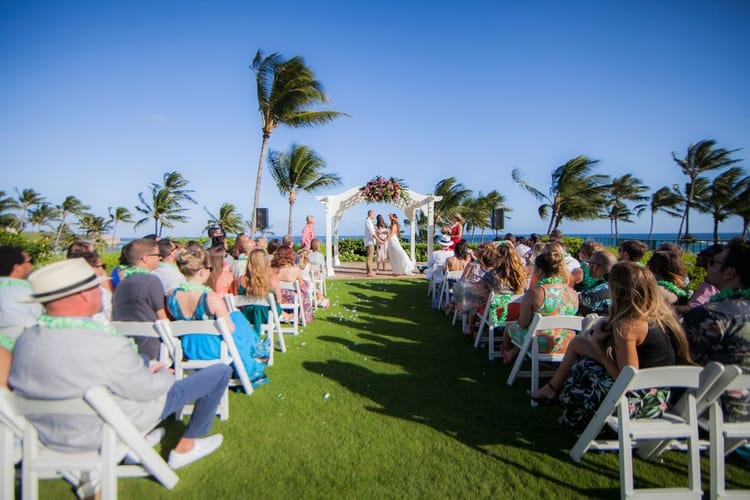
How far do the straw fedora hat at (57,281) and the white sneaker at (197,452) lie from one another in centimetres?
138

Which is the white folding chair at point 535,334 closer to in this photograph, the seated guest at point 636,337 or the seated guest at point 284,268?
the seated guest at point 636,337

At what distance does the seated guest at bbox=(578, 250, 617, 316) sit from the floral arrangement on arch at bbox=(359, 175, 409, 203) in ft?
32.4

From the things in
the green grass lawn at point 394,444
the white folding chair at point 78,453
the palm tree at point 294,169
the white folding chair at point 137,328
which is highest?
the palm tree at point 294,169

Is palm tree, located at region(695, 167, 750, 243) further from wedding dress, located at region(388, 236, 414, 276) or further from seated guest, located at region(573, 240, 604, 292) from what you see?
seated guest, located at region(573, 240, 604, 292)

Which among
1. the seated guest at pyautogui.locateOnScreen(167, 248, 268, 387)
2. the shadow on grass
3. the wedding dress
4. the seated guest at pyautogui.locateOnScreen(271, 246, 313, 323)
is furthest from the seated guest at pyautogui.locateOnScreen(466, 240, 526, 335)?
the wedding dress

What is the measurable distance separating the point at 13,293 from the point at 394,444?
125 inches

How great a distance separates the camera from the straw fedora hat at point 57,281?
1869mm

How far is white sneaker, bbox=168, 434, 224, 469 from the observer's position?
2.62m

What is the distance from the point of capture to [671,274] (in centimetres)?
400

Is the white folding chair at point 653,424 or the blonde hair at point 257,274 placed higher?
the blonde hair at point 257,274

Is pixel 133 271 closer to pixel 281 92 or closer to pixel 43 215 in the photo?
pixel 281 92

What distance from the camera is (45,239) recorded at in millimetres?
11781

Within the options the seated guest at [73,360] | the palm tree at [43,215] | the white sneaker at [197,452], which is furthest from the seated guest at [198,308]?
the palm tree at [43,215]

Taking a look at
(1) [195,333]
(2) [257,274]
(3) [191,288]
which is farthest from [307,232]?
(1) [195,333]
